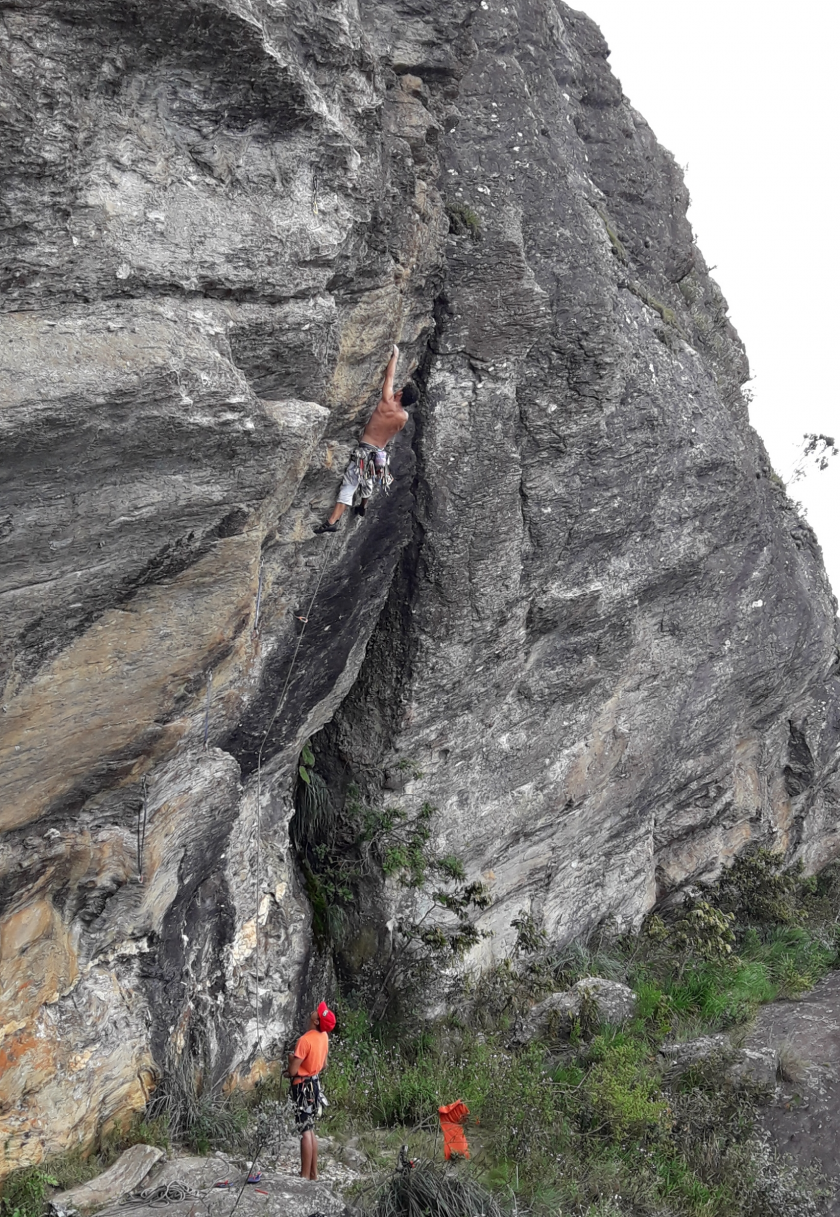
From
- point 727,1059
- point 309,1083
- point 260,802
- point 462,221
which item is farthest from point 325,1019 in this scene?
point 462,221

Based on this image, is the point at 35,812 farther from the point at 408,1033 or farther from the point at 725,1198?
the point at 725,1198

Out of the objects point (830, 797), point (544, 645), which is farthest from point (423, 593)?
point (830, 797)

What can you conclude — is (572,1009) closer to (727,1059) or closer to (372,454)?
(727,1059)

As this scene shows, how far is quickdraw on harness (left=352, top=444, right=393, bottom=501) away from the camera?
6879 mm

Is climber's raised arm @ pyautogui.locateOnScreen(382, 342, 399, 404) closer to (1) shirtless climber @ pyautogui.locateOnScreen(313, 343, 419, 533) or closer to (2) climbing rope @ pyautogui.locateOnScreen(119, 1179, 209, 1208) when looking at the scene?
(1) shirtless climber @ pyautogui.locateOnScreen(313, 343, 419, 533)

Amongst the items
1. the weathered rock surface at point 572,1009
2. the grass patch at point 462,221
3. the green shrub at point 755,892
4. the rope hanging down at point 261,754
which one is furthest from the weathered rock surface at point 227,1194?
the green shrub at point 755,892

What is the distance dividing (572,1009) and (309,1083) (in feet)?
12.4

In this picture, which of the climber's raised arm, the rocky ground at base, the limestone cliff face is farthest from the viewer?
the climber's raised arm

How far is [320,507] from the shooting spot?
6875mm

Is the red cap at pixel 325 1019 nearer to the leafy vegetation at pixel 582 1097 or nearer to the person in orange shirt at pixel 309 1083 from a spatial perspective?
the person in orange shirt at pixel 309 1083

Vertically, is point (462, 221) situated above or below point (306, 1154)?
above

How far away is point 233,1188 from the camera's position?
6.27m

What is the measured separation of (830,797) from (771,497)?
19.5 feet

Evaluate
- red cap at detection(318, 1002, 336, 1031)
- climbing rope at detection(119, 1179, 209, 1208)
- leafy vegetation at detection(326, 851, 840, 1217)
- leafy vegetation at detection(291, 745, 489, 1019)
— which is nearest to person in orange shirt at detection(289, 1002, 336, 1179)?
red cap at detection(318, 1002, 336, 1031)
